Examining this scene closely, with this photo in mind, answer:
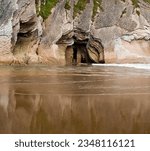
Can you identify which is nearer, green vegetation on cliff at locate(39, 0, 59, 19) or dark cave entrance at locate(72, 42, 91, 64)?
green vegetation on cliff at locate(39, 0, 59, 19)

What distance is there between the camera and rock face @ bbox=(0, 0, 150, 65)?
3055 centimetres

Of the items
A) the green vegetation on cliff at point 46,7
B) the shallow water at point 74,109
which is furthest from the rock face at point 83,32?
the shallow water at point 74,109

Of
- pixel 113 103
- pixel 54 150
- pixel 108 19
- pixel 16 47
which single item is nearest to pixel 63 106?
pixel 113 103

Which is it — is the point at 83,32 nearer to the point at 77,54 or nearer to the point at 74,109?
the point at 77,54

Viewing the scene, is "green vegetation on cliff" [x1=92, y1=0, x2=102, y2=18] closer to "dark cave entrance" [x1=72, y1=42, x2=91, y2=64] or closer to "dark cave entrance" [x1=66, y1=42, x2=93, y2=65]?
"dark cave entrance" [x1=66, y1=42, x2=93, y2=65]

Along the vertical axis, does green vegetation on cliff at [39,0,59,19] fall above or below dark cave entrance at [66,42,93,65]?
above

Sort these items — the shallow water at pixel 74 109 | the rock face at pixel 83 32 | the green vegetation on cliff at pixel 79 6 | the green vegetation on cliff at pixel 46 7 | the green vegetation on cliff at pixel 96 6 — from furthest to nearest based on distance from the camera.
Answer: the green vegetation on cliff at pixel 96 6 → the green vegetation on cliff at pixel 79 6 → the green vegetation on cliff at pixel 46 7 → the rock face at pixel 83 32 → the shallow water at pixel 74 109

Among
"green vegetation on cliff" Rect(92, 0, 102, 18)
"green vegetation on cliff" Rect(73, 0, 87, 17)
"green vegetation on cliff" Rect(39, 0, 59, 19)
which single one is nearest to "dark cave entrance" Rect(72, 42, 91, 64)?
"green vegetation on cliff" Rect(92, 0, 102, 18)

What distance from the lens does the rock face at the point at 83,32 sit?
30.5 meters

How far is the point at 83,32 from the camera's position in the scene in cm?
3544

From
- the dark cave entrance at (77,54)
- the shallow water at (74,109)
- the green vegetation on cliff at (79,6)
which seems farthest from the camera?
the dark cave entrance at (77,54)

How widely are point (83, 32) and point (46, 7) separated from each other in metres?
4.61

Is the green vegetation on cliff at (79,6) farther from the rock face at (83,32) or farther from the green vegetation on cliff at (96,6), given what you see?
the green vegetation on cliff at (96,6)


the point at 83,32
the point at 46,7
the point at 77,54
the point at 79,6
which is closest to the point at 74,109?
the point at 46,7
